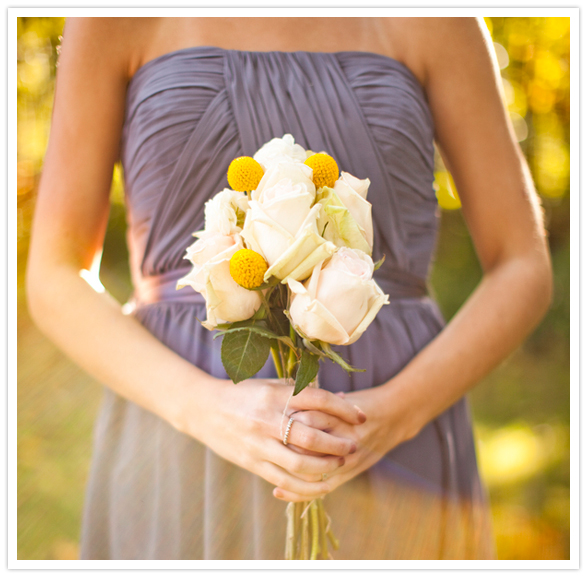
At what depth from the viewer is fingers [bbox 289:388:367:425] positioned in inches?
25.2

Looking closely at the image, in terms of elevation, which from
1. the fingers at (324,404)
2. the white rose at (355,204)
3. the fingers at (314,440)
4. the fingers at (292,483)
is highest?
the white rose at (355,204)

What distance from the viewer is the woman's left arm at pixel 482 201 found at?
0.84 meters

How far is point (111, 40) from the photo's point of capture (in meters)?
0.82

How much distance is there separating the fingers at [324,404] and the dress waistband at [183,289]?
10.9 inches

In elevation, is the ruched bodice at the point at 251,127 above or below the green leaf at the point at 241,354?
above

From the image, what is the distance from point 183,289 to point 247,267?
383mm

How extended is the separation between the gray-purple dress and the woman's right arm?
0.06m

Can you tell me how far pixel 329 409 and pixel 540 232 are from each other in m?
0.61

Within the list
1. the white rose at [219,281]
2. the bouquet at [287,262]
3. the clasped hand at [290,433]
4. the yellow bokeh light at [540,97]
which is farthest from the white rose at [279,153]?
the yellow bokeh light at [540,97]

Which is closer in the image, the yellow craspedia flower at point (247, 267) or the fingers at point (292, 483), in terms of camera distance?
the yellow craspedia flower at point (247, 267)

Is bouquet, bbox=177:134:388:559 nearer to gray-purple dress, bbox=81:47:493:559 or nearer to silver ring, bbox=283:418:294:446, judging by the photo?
silver ring, bbox=283:418:294:446

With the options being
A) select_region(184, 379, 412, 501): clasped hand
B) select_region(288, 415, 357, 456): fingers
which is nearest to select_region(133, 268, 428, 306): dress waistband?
select_region(184, 379, 412, 501): clasped hand

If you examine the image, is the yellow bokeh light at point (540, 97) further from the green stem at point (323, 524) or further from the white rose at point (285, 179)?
the green stem at point (323, 524)
